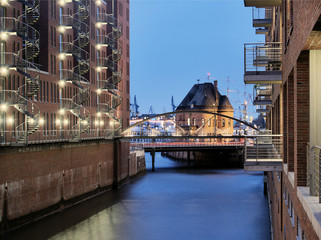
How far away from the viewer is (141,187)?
141ft

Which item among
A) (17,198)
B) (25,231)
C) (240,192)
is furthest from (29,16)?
(240,192)

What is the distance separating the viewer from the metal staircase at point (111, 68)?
1777 inches

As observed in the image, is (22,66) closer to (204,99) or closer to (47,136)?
(47,136)

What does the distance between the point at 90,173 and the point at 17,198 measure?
12181 millimetres

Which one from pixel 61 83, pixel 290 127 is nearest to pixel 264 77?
pixel 290 127

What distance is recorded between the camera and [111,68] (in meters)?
45.9

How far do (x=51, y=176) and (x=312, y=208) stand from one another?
1003 inches

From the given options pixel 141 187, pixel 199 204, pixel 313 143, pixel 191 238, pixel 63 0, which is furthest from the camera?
pixel 141 187

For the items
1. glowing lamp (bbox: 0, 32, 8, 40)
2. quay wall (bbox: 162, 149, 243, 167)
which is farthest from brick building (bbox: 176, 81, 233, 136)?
glowing lamp (bbox: 0, 32, 8, 40)

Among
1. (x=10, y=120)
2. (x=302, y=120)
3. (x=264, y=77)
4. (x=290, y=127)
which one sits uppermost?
(x=264, y=77)

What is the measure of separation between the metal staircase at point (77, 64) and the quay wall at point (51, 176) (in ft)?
7.97

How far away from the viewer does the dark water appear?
945 inches

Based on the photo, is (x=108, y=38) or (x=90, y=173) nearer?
(x=90, y=173)

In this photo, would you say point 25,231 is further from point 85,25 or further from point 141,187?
point 85,25
